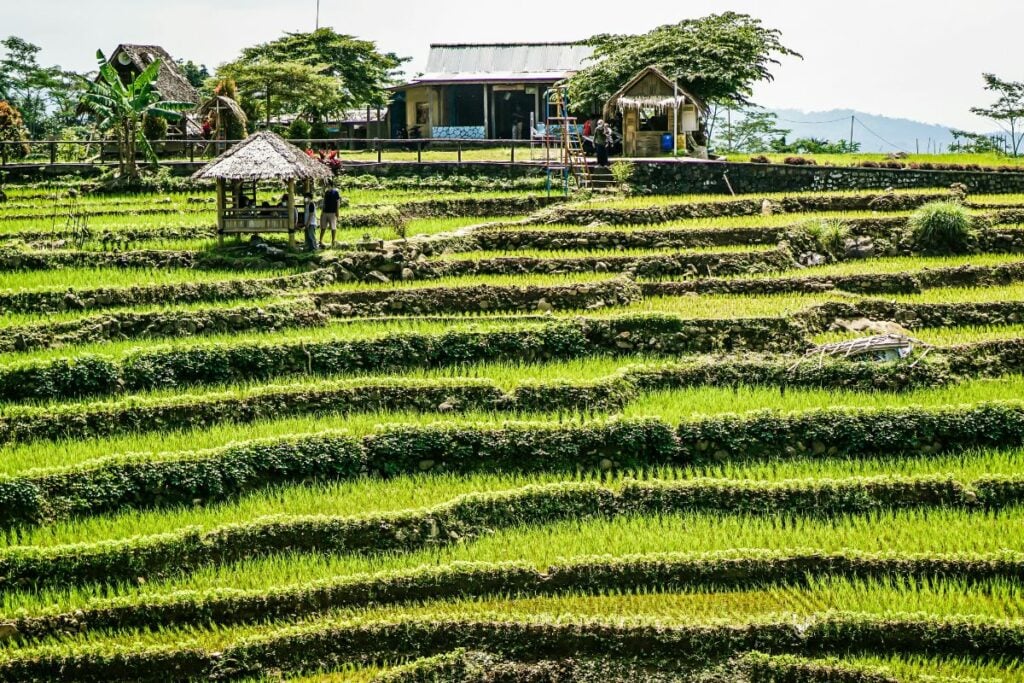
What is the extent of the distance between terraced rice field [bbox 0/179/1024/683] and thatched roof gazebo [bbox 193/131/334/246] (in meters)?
0.85

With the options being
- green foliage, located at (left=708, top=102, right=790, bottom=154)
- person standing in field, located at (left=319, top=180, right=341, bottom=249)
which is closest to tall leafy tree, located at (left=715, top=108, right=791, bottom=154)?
green foliage, located at (left=708, top=102, right=790, bottom=154)

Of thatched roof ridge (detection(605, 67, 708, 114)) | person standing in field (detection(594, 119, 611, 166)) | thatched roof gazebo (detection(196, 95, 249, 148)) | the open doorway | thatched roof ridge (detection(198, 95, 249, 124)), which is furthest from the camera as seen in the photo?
the open doorway

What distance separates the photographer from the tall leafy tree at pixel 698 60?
3675cm

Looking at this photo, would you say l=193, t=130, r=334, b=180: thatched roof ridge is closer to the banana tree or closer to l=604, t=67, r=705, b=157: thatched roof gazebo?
the banana tree

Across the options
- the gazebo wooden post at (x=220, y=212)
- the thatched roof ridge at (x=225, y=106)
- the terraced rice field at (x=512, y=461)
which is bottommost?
the terraced rice field at (x=512, y=461)

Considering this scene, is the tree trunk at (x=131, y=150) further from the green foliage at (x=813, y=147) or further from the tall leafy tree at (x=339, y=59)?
the green foliage at (x=813, y=147)

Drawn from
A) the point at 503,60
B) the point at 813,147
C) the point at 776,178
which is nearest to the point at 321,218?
the point at 776,178

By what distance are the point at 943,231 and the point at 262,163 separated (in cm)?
1339

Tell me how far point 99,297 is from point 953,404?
44.5ft

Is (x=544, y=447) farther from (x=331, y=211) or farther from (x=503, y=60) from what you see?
(x=503, y=60)

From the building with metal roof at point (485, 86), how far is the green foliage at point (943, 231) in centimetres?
1935

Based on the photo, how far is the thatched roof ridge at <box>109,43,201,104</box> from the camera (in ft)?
133

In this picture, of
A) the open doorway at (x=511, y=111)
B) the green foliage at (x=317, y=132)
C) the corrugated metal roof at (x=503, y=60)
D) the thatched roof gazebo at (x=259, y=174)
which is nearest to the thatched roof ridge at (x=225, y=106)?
the green foliage at (x=317, y=132)

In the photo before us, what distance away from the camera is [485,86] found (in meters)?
43.3
